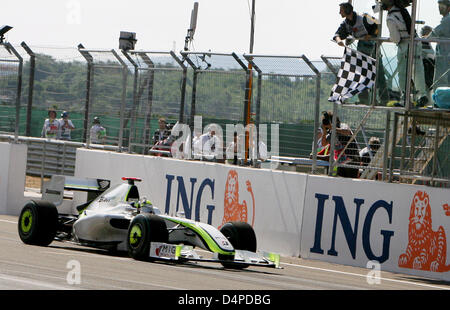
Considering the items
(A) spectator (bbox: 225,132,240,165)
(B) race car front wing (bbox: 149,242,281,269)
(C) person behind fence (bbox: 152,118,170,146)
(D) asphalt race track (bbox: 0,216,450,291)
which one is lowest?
(D) asphalt race track (bbox: 0,216,450,291)

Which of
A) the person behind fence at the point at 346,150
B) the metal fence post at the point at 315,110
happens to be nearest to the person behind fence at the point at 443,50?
the person behind fence at the point at 346,150

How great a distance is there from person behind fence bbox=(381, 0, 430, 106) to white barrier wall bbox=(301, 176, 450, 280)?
53.9 inches

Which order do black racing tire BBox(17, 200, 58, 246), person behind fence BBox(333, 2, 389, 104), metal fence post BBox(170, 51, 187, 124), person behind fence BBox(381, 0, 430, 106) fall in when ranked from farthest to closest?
metal fence post BBox(170, 51, 187, 124) → person behind fence BBox(333, 2, 389, 104) → person behind fence BBox(381, 0, 430, 106) → black racing tire BBox(17, 200, 58, 246)

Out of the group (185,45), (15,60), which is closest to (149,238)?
(15,60)

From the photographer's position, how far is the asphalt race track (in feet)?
31.2

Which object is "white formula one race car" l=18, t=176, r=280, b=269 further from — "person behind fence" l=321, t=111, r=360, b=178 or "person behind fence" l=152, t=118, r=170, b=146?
"person behind fence" l=152, t=118, r=170, b=146


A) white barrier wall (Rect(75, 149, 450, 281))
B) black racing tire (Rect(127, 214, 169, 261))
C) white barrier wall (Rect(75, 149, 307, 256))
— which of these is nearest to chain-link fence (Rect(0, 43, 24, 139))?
white barrier wall (Rect(75, 149, 307, 256))

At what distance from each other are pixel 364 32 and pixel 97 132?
24.7ft

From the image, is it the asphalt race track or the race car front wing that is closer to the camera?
the asphalt race track

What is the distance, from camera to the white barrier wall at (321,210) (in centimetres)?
1356

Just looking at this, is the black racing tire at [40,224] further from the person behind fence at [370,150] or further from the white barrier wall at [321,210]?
the person behind fence at [370,150]

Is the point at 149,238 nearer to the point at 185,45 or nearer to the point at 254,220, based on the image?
the point at 254,220

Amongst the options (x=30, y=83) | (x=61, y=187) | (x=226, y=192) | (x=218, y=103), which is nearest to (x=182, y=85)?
(x=218, y=103)

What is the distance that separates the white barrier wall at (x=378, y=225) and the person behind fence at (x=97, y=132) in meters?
6.27
